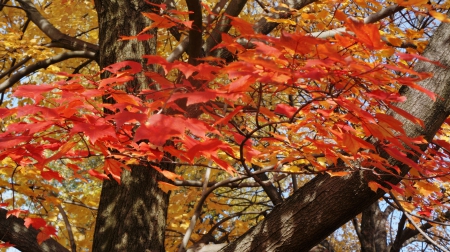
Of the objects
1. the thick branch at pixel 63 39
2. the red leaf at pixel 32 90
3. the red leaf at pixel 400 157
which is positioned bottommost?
the red leaf at pixel 400 157

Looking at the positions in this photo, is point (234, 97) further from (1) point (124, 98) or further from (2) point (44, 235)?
(2) point (44, 235)

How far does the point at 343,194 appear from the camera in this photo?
2223 mm

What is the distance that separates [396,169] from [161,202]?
1646 mm

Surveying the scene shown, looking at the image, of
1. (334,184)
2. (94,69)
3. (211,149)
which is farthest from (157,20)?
(94,69)

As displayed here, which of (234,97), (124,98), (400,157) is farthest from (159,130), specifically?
(400,157)

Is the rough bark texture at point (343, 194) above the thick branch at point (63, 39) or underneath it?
underneath

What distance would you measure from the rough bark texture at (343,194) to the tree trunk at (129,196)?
3.25 feet

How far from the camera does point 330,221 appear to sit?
223 centimetres

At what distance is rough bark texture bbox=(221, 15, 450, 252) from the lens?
221 cm


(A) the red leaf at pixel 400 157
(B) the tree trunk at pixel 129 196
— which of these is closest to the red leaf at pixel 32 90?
(B) the tree trunk at pixel 129 196

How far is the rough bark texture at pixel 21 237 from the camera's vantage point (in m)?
3.09

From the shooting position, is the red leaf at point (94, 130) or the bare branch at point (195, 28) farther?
the bare branch at point (195, 28)

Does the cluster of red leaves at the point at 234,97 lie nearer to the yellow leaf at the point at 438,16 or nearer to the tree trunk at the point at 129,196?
the yellow leaf at the point at 438,16

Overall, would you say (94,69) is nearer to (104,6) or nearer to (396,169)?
(104,6)
